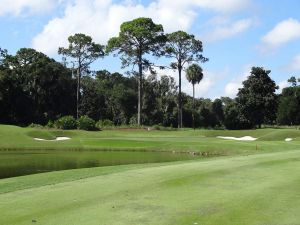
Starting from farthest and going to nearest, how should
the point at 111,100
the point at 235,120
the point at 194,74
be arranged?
1. the point at 111,100
2. the point at 194,74
3. the point at 235,120

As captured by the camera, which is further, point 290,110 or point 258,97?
point 290,110

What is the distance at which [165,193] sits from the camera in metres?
12.1

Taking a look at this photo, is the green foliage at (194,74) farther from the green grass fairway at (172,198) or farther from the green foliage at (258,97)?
the green grass fairway at (172,198)

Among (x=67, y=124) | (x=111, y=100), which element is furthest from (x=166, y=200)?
(x=111, y=100)

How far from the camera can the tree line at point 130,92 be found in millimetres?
80100

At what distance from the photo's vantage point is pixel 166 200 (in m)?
11.2

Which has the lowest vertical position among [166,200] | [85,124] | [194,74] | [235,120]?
[166,200]

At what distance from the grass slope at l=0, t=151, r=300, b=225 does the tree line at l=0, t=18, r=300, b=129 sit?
61.5 meters

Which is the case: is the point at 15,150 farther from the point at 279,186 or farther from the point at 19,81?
the point at 19,81

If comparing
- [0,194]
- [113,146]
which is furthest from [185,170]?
[113,146]

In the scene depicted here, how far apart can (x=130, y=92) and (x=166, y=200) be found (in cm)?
10327

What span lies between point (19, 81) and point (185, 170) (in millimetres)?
80183

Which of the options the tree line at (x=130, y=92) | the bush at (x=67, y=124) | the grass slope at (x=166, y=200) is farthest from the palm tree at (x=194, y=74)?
the grass slope at (x=166, y=200)

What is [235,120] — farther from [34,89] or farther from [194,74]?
[34,89]
